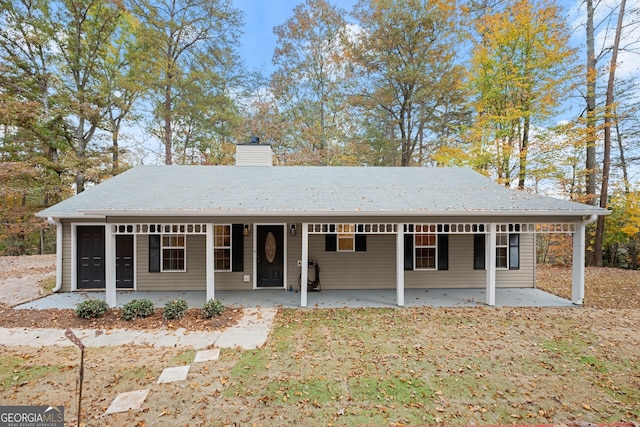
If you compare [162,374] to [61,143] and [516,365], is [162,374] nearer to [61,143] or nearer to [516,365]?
[516,365]

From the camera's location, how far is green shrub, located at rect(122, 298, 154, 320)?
19.7ft

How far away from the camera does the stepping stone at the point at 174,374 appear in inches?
147

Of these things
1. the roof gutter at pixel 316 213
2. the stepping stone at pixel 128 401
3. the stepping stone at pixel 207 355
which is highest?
the roof gutter at pixel 316 213

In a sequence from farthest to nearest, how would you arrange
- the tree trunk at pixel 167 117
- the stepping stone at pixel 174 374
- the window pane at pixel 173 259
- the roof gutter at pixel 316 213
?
the tree trunk at pixel 167 117 → the window pane at pixel 173 259 → the roof gutter at pixel 316 213 → the stepping stone at pixel 174 374

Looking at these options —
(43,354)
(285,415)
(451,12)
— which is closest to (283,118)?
(451,12)

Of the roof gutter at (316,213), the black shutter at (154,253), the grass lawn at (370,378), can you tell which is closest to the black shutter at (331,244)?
the roof gutter at (316,213)

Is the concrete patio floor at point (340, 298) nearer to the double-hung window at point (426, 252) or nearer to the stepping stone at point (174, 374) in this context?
the double-hung window at point (426, 252)

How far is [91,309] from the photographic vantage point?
19.8 ft

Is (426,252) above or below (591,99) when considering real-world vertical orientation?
below

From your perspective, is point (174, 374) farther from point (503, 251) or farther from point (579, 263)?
point (503, 251)

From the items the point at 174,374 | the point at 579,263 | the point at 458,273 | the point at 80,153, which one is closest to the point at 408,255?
the point at 458,273

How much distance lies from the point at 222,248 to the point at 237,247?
0.46 m

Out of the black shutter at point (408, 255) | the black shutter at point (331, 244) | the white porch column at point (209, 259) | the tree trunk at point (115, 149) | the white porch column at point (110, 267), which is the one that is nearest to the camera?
the white porch column at point (110, 267)

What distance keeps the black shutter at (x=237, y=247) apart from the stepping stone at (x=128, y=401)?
482 cm
